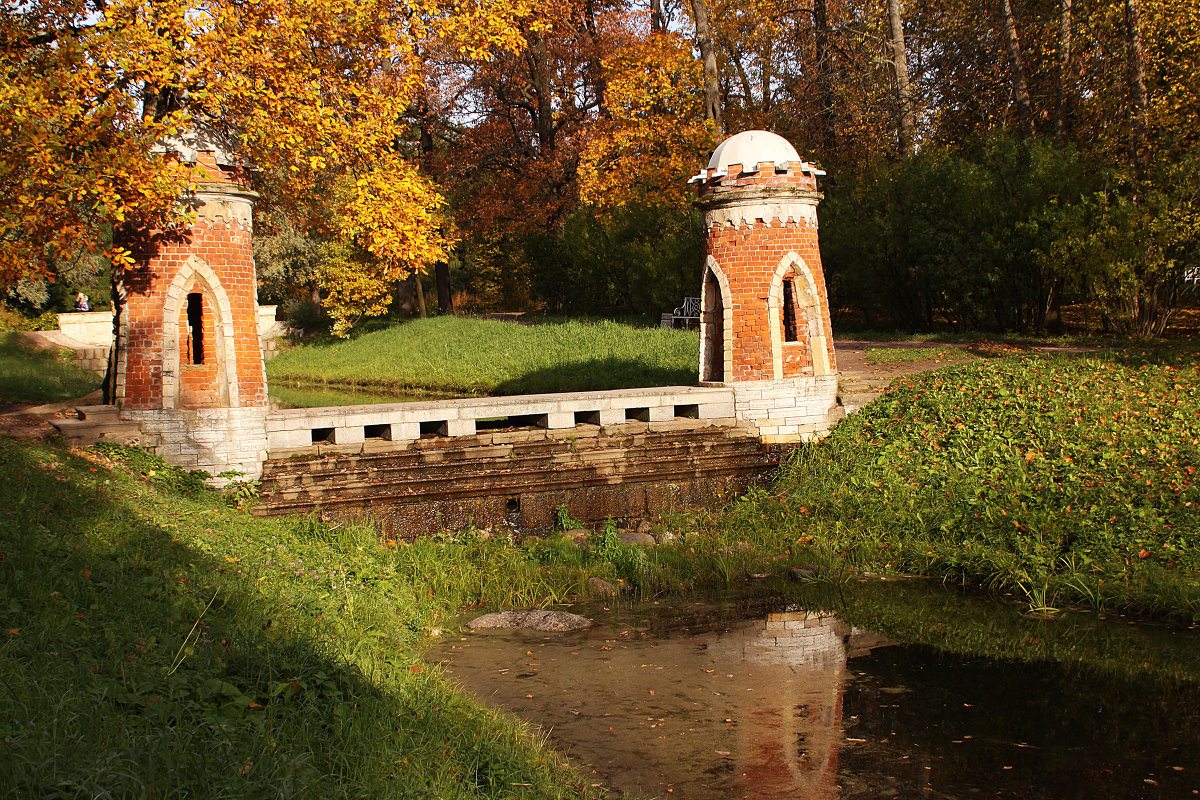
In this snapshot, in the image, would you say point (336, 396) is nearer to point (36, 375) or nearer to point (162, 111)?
point (36, 375)

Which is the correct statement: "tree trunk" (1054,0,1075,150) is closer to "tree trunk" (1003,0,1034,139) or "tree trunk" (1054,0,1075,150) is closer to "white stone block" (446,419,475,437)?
"tree trunk" (1003,0,1034,139)

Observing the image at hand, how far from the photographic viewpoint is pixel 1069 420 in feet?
38.8

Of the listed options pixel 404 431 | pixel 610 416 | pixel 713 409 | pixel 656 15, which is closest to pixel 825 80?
pixel 656 15

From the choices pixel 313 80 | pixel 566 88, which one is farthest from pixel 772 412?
pixel 566 88

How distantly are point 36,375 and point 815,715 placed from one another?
23405mm

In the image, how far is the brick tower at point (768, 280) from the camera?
42.4ft

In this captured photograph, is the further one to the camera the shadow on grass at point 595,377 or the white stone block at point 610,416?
the shadow on grass at point 595,377

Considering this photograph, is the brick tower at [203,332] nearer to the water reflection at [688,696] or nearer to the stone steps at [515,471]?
the stone steps at [515,471]

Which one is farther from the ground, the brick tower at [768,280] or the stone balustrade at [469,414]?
the brick tower at [768,280]

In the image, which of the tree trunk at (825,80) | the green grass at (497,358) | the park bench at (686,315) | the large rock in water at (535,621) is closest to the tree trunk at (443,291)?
the green grass at (497,358)

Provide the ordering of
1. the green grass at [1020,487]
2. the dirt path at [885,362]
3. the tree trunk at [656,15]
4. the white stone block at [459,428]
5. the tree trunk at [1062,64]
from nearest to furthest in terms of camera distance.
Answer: the green grass at [1020,487] → the white stone block at [459,428] → the dirt path at [885,362] → the tree trunk at [1062,64] → the tree trunk at [656,15]

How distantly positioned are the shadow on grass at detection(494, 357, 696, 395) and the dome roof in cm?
632

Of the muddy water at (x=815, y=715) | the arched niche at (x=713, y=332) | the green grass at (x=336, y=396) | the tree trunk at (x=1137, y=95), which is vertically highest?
the tree trunk at (x=1137, y=95)

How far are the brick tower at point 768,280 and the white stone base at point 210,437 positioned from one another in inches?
253
